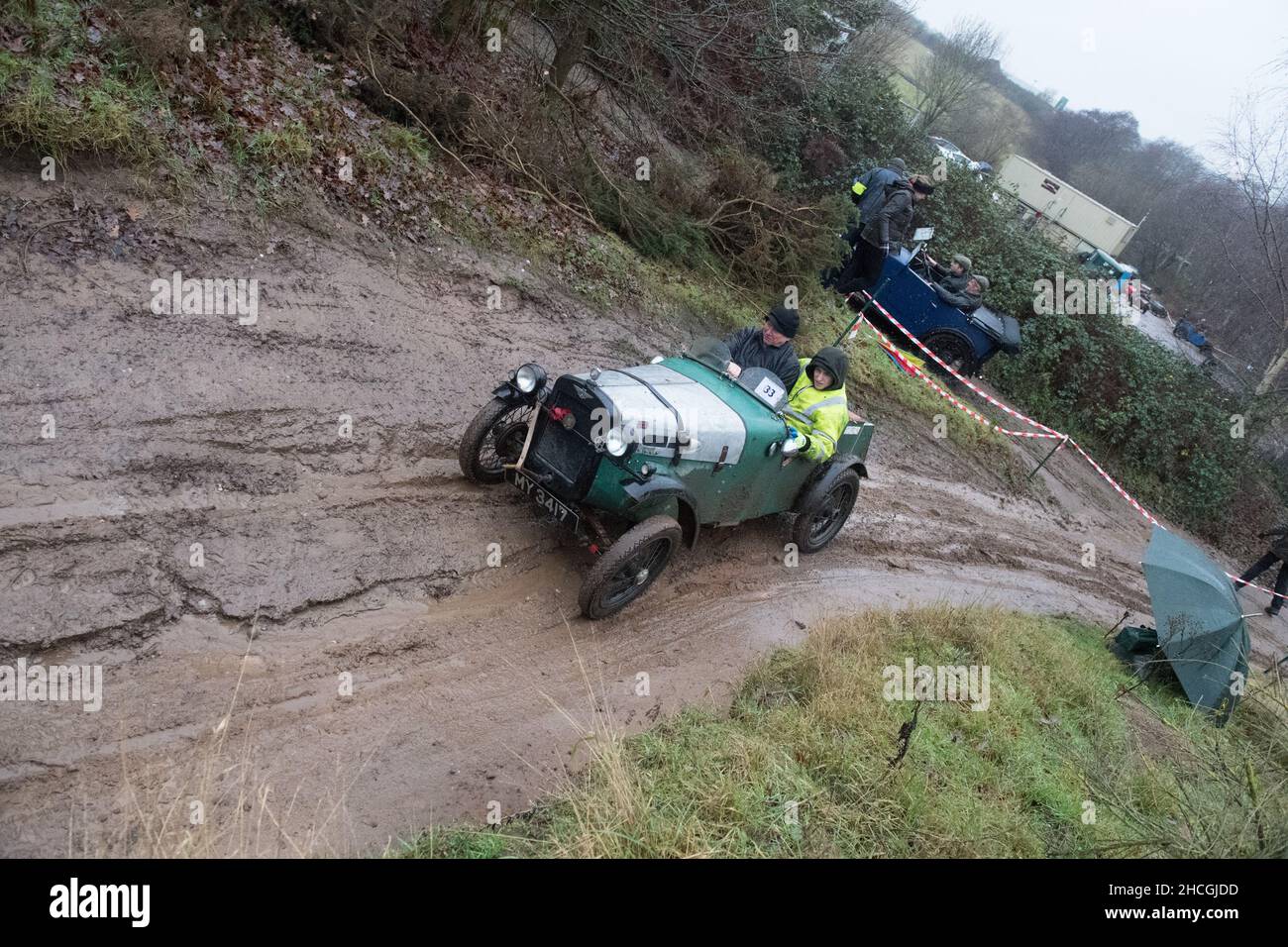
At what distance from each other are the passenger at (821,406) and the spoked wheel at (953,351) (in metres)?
7.18

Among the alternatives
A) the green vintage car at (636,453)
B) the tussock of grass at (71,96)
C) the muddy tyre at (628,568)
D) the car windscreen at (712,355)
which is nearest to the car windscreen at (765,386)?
the green vintage car at (636,453)

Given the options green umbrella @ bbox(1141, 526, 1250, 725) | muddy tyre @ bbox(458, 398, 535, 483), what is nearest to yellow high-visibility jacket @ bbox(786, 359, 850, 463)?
muddy tyre @ bbox(458, 398, 535, 483)

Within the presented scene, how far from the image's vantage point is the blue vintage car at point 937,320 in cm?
1267

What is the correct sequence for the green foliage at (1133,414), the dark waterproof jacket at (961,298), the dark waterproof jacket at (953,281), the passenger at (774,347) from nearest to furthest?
the passenger at (774,347)
the dark waterproof jacket at (961,298)
the dark waterproof jacket at (953,281)
the green foliage at (1133,414)

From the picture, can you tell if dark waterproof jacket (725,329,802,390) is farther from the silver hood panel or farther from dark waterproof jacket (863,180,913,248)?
dark waterproof jacket (863,180,913,248)

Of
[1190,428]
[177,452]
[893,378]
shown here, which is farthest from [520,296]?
[1190,428]

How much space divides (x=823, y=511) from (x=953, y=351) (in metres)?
7.07

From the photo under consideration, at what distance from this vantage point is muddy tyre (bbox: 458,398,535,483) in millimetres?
5648

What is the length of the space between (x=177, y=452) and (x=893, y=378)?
955 centimetres

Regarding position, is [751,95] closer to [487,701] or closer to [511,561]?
[511,561]

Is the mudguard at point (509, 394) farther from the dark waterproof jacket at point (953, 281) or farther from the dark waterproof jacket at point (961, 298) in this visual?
the dark waterproof jacket at point (953, 281)

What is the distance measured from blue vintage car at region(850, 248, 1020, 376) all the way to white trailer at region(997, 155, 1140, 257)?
70.8 feet

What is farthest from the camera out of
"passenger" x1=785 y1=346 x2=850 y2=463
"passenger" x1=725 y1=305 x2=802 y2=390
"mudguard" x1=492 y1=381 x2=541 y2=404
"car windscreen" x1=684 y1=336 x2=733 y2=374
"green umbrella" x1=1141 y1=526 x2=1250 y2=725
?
"passenger" x1=725 y1=305 x2=802 y2=390

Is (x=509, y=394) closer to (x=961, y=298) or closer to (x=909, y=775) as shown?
(x=909, y=775)
